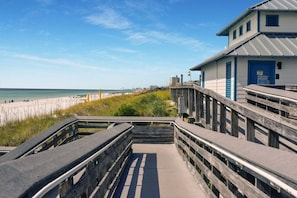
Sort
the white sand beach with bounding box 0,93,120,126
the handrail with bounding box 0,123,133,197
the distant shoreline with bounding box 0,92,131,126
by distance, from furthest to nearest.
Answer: the white sand beach with bounding box 0,93,120,126
the distant shoreline with bounding box 0,92,131,126
the handrail with bounding box 0,123,133,197

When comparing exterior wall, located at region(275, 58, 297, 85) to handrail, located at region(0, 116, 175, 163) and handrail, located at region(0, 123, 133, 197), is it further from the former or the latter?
handrail, located at region(0, 123, 133, 197)

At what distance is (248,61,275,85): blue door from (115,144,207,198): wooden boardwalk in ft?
23.2

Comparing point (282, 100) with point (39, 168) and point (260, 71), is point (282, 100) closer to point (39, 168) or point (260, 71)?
point (39, 168)

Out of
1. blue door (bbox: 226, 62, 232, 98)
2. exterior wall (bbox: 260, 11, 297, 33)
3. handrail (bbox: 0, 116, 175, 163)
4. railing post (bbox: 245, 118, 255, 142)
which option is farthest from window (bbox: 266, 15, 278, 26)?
railing post (bbox: 245, 118, 255, 142)

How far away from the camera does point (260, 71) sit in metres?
13.7

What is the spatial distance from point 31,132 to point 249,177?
10.2 meters

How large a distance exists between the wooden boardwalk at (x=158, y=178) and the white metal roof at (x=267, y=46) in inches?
272

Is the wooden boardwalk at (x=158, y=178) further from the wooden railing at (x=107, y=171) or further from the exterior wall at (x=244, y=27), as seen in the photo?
the exterior wall at (x=244, y=27)

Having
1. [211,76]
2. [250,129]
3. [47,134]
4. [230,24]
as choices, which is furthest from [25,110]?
[250,129]

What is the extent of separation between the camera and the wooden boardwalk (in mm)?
4945

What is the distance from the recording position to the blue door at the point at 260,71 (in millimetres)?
13625

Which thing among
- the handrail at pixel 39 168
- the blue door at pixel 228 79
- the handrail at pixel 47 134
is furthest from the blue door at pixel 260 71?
the handrail at pixel 39 168

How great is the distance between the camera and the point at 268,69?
1367 centimetres

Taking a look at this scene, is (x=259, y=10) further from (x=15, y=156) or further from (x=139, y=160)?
(x=15, y=156)
